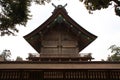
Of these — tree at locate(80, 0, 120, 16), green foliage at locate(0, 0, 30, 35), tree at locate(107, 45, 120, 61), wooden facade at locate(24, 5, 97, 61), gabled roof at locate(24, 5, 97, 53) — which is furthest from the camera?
tree at locate(107, 45, 120, 61)

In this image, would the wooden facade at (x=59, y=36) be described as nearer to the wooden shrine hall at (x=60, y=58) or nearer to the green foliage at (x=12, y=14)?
the wooden shrine hall at (x=60, y=58)

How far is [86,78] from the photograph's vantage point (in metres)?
12.5

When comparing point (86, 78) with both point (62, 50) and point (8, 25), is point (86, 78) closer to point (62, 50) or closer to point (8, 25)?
point (8, 25)

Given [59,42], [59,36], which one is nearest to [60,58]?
[59,42]

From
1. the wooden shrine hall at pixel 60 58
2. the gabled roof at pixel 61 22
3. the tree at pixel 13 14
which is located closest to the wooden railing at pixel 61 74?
the wooden shrine hall at pixel 60 58

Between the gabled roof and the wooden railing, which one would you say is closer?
the wooden railing

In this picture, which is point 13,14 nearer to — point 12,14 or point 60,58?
point 12,14

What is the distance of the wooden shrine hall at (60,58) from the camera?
40.5 ft

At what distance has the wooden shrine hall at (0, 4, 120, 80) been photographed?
12.4 metres

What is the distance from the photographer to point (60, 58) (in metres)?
20.0

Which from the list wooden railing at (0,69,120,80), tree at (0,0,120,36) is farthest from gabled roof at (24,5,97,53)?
wooden railing at (0,69,120,80)

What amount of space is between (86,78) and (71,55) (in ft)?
26.5

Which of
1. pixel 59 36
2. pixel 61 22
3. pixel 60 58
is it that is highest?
pixel 61 22

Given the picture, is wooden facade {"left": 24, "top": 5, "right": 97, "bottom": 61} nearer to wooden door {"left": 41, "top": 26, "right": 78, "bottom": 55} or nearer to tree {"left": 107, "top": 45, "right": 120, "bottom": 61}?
wooden door {"left": 41, "top": 26, "right": 78, "bottom": 55}
